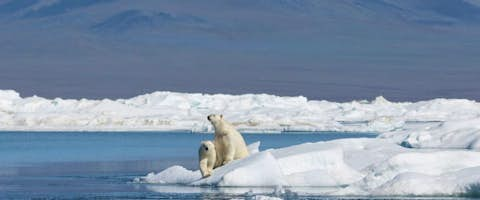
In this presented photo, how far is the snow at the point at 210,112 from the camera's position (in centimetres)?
8288

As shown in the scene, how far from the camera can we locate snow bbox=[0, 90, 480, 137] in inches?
3263

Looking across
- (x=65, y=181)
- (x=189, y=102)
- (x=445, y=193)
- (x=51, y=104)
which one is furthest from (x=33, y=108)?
(x=445, y=193)

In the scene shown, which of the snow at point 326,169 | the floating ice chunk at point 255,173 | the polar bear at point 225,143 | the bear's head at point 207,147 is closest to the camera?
the snow at point 326,169

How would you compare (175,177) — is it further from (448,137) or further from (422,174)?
(448,137)

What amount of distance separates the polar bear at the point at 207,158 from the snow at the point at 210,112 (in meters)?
53.8

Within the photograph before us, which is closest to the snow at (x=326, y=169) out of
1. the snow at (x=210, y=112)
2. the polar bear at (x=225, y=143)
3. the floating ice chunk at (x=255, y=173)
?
the floating ice chunk at (x=255, y=173)

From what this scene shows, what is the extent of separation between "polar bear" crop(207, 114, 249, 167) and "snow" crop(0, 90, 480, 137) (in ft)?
175

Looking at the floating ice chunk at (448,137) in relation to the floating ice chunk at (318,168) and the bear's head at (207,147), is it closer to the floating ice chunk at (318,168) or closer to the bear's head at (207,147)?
the floating ice chunk at (318,168)

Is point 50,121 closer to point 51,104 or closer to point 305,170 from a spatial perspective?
point 51,104

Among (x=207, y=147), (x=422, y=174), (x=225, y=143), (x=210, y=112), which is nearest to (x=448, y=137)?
(x=225, y=143)

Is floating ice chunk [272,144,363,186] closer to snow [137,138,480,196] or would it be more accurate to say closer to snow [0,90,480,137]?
snow [137,138,480,196]

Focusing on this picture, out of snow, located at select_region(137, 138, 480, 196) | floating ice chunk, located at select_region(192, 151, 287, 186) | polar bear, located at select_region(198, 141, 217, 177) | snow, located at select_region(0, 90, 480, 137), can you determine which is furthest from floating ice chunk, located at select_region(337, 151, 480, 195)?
snow, located at select_region(0, 90, 480, 137)

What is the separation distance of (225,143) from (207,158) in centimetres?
68

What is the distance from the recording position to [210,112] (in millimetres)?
93938
